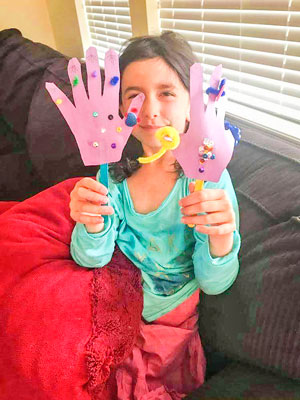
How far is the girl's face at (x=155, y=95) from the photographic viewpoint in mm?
716

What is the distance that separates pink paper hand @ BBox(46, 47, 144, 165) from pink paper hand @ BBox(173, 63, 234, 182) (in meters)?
0.10

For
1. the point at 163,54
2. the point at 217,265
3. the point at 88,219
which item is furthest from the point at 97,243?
the point at 163,54

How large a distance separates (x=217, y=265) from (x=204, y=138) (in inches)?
10.0

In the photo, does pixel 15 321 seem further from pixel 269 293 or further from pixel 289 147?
pixel 289 147

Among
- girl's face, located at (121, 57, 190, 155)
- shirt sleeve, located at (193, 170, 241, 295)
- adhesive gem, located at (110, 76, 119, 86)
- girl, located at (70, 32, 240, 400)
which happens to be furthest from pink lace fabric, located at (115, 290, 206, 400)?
adhesive gem, located at (110, 76, 119, 86)

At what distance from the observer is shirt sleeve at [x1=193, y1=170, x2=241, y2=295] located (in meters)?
0.69

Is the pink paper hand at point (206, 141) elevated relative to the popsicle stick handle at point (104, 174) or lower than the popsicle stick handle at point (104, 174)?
elevated

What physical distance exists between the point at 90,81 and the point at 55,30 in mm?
2008

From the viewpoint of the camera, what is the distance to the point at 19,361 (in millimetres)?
713

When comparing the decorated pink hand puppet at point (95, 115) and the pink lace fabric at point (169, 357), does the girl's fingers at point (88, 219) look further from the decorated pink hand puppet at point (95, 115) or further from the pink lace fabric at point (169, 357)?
the pink lace fabric at point (169, 357)

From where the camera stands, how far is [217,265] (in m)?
0.69

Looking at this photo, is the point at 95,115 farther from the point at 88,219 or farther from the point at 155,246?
the point at 155,246

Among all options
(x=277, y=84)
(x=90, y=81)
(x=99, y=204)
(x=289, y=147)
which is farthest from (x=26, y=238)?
(x=277, y=84)

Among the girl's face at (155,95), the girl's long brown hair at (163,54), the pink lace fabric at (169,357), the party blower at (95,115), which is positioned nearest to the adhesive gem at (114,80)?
the party blower at (95,115)
